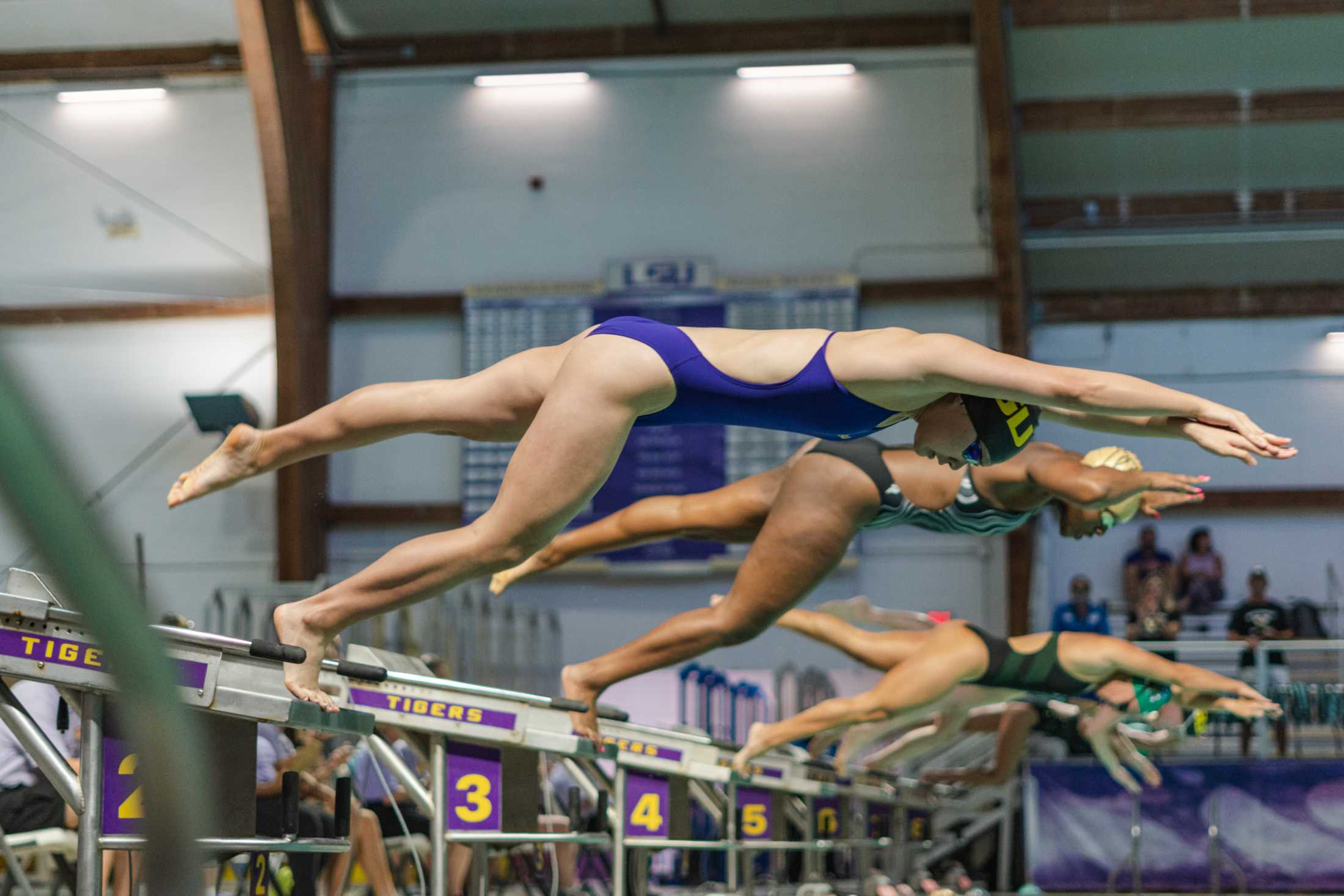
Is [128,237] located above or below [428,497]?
above

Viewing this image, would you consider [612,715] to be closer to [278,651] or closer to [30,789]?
[30,789]

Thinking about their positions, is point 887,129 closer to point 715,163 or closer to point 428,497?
point 715,163

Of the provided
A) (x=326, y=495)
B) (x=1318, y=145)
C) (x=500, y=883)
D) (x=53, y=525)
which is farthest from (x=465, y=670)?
(x=53, y=525)

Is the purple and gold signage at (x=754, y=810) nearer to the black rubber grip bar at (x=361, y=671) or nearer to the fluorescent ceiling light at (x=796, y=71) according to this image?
the black rubber grip bar at (x=361, y=671)

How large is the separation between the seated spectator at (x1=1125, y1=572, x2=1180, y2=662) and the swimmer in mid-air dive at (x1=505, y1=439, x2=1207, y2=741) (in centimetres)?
567

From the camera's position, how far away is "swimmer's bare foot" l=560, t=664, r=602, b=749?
4383mm

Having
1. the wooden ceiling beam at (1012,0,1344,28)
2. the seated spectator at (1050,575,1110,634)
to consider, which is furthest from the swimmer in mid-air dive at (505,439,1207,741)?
the wooden ceiling beam at (1012,0,1344,28)

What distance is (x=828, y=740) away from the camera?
6383 mm

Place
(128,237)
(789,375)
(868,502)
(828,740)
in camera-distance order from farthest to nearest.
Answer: (128,237) < (828,740) < (868,502) < (789,375)

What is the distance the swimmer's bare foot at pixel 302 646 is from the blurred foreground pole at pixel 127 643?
2.40 meters

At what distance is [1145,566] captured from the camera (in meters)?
11.5

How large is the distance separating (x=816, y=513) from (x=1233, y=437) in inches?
65.8

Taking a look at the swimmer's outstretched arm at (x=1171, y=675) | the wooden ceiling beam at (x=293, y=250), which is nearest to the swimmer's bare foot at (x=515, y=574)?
the swimmer's outstretched arm at (x=1171, y=675)

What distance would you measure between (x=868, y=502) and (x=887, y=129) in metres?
8.46
